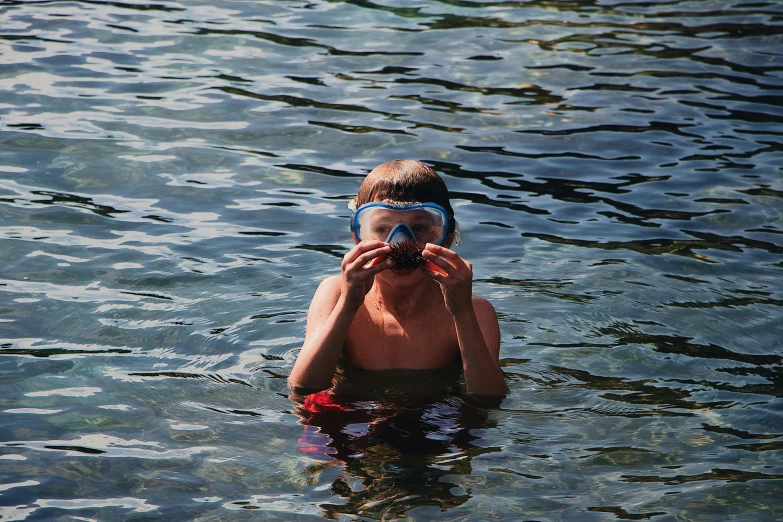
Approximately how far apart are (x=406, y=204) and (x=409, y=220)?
8 centimetres

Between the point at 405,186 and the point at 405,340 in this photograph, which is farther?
the point at 405,340

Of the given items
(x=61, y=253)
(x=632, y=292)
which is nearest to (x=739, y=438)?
(x=632, y=292)

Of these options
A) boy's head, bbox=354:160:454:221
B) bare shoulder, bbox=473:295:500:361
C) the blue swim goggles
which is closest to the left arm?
bare shoulder, bbox=473:295:500:361

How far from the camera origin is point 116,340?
18.6 feet

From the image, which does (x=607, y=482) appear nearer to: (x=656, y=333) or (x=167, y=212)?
(x=656, y=333)

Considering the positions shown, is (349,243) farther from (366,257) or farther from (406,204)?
(366,257)

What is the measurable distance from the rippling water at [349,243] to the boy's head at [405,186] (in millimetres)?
998

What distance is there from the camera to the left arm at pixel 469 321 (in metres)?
4.50

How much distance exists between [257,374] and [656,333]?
2.35 meters

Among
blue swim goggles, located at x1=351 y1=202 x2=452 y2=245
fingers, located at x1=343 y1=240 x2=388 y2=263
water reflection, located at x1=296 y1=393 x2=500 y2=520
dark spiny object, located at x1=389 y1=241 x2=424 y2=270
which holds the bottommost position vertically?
water reflection, located at x1=296 y1=393 x2=500 y2=520

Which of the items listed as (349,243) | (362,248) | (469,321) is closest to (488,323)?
(469,321)

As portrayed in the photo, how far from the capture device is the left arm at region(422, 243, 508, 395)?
4.50 m

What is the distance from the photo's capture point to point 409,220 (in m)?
4.75

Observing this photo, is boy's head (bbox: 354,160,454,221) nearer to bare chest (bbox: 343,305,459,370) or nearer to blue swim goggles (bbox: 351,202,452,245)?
blue swim goggles (bbox: 351,202,452,245)
